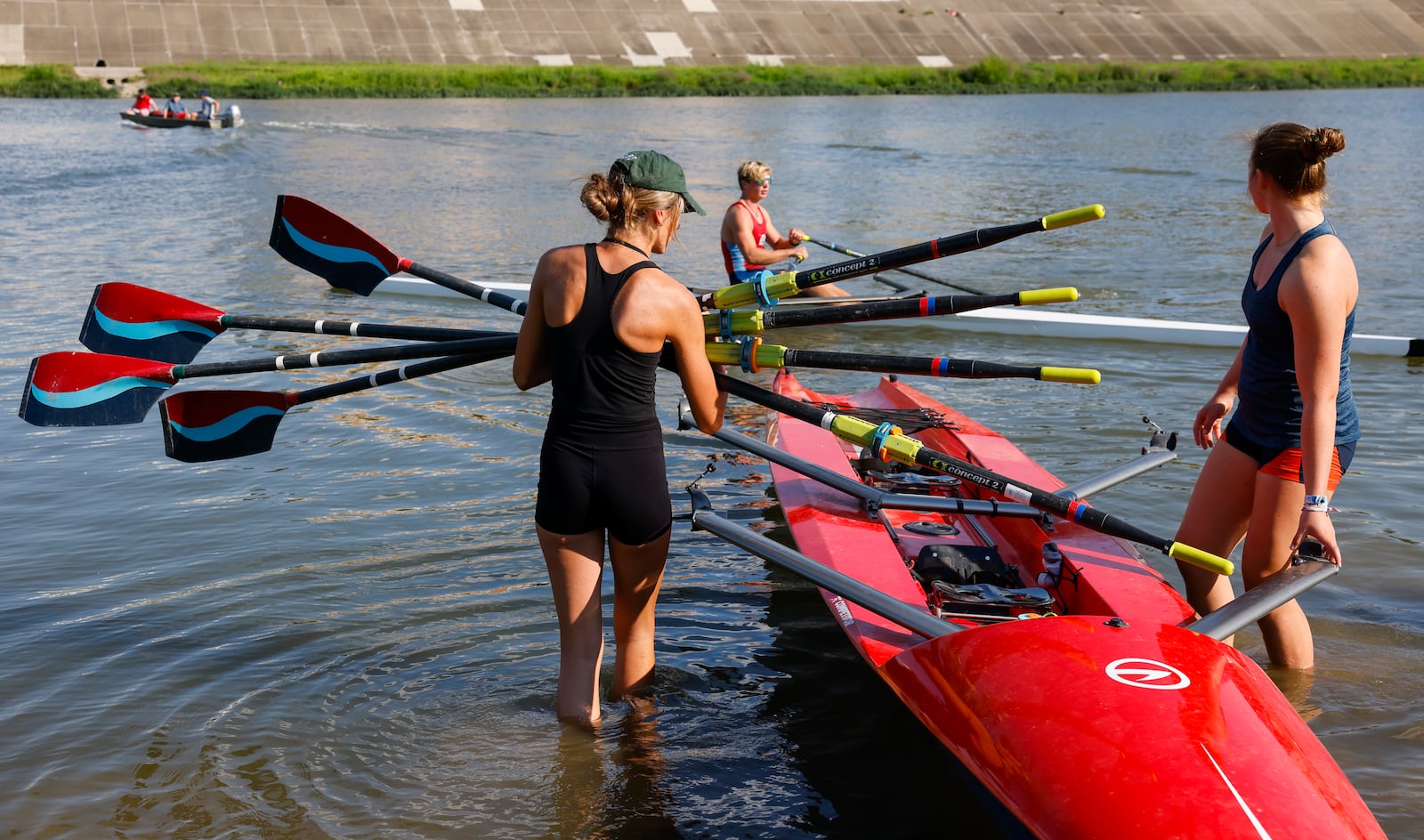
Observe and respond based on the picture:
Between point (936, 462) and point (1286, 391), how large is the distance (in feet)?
3.42

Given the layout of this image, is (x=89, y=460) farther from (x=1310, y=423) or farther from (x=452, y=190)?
(x=452, y=190)

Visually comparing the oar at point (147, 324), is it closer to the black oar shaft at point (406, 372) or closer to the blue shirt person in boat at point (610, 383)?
the black oar shaft at point (406, 372)

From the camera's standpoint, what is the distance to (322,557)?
5637 millimetres

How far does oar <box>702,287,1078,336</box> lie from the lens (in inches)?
132

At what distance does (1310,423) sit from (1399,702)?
1.58 meters

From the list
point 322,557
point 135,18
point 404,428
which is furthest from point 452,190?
point 135,18

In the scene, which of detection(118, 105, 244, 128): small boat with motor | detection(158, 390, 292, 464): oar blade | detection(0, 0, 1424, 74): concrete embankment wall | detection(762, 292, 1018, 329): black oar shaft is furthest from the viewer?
detection(0, 0, 1424, 74): concrete embankment wall

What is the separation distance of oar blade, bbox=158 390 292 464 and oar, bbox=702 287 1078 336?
187 cm

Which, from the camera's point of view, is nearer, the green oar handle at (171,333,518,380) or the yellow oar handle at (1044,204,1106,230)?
the yellow oar handle at (1044,204,1106,230)

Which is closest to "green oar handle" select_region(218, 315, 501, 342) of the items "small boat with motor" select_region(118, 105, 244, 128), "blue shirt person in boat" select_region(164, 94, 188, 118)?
"small boat with motor" select_region(118, 105, 244, 128)

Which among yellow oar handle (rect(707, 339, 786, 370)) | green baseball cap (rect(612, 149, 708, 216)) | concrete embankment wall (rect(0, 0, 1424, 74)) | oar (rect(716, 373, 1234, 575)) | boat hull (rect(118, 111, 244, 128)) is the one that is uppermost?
concrete embankment wall (rect(0, 0, 1424, 74))

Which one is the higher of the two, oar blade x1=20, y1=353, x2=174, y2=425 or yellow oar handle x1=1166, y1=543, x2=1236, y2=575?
oar blade x1=20, y1=353, x2=174, y2=425

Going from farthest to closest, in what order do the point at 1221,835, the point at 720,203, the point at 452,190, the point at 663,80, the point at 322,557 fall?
the point at 663,80 → the point at 452,190 → the point at 720,203 → the point at 322,557 → the point at 1221,835

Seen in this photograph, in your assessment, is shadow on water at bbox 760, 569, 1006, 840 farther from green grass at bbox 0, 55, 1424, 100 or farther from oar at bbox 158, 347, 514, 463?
green grass at bbox 0, 55, 1424, 100
